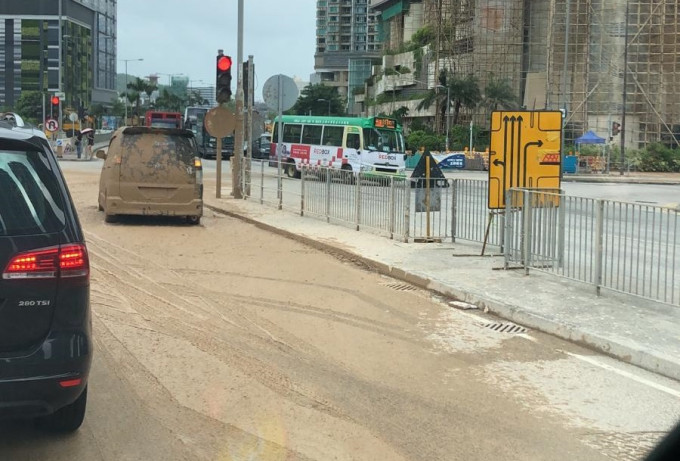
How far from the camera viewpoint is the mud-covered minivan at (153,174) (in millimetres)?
14602

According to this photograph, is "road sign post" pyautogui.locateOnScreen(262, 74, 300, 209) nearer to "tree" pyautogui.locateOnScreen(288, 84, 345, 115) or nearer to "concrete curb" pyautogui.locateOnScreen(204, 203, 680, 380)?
"concrete curb" pyautogui.locateOnScreen(204, 203, 680, 380)

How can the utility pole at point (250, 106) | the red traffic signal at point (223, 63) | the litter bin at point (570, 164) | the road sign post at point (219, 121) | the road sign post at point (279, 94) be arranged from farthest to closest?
the litter bin at point (570, 164), the utility pole at point (250, 106), the red traffic signal at point (223, 63), the road sign post at point (219, 121), the road sign post at point (279, 94)

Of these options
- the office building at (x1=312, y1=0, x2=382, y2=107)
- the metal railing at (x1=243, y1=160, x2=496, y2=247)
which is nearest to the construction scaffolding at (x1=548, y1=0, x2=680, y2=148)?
the metal railing at (x1=243, y1=160, x2=496, y2=247)

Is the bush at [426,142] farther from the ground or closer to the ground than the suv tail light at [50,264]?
farther from the ground

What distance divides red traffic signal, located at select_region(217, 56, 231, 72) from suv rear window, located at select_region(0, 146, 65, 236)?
55.8 ft

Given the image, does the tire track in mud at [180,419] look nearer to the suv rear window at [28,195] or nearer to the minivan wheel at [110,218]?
the suv rear window at [28,195]

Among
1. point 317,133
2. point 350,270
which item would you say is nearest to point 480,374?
point 350,270

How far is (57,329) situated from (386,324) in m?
4.43

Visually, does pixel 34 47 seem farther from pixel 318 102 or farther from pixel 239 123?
pixel 239 123

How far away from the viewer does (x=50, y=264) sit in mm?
3855

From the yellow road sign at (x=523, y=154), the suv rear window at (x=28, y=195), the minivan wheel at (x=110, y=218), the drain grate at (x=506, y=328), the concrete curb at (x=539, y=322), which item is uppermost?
the yellow road sign at (x=523, y=154)

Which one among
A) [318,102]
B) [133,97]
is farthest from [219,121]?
[318,102]

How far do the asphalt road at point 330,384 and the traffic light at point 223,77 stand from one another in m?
11.8

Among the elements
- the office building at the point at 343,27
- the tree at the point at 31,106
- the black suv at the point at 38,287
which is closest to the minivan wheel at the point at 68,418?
the black suv at the point at 38,287
